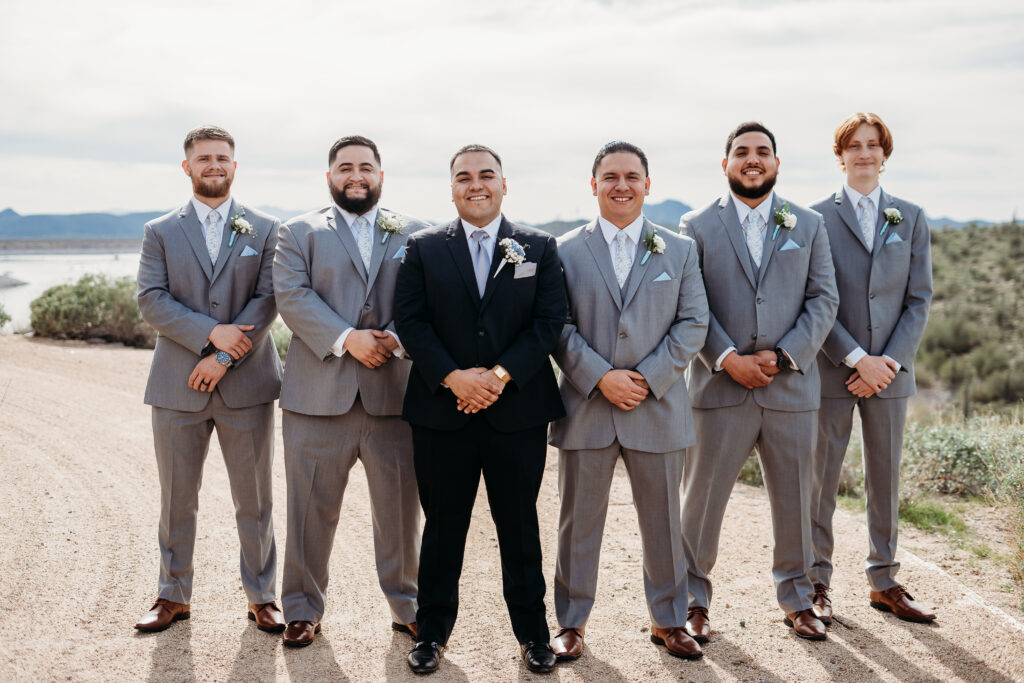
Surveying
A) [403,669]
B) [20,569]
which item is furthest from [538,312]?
[20,569]

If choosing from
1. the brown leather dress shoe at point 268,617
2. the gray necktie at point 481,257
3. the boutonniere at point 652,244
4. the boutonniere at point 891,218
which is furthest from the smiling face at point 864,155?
the brown leather dress shoe at point 268,617

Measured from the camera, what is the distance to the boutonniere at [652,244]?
469 centimetres

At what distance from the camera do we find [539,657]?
→ 14.8ft

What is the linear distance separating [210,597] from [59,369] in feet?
27.8

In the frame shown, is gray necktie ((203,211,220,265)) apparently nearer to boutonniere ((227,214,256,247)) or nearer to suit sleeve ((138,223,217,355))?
boutonniere ((227,214,256,247))

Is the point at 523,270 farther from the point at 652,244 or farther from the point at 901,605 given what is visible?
the point at 901,605

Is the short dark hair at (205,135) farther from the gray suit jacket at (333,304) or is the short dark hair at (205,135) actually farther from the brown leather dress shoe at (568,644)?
the brown leather dress shoe at (568,644)

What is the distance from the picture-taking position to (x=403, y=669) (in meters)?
4.57

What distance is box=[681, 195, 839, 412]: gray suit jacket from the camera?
4.95 metres

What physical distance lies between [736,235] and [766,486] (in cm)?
156

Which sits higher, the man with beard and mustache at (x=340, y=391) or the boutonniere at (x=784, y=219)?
the boutonniere at (x=784, y=219)

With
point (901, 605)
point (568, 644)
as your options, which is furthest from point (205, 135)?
point (901, 605)

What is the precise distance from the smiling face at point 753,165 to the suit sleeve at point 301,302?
2.54 metres

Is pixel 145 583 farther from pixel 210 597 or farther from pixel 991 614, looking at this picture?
pixel 991 614
